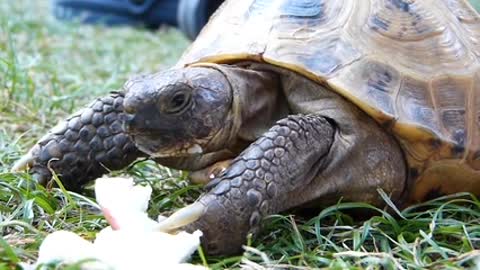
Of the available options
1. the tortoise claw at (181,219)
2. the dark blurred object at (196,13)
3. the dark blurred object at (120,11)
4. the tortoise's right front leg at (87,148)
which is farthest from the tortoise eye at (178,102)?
the dark blurred object at (120,11)

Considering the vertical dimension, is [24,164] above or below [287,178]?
below

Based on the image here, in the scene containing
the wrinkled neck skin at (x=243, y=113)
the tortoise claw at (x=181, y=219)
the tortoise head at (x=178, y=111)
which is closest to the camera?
the tortoise claw at (x=181, y=219)

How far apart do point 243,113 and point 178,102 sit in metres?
0.25

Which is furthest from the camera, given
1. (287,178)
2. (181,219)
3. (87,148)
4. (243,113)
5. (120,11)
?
(120,11)

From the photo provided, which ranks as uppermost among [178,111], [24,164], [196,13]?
[178,111]

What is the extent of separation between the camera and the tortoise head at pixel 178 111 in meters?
1.85

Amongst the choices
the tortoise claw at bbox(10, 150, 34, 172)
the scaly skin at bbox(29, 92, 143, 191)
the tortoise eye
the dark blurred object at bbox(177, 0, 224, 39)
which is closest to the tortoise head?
the tortoise eye

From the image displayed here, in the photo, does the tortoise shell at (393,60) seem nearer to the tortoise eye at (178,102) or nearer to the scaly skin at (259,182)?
the scaly skin at (259,182)

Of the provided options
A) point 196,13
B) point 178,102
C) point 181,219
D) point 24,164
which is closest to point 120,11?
point 196,13

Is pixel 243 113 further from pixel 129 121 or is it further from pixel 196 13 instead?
pixel 196 13

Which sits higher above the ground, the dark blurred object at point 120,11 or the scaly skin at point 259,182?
the scaly skin at point 259,182

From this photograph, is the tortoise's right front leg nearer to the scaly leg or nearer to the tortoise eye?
the tortoise eye

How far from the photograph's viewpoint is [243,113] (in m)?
2.09

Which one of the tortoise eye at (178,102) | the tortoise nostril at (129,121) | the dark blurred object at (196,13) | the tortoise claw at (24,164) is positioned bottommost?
the dark blurred object at (196,13)
